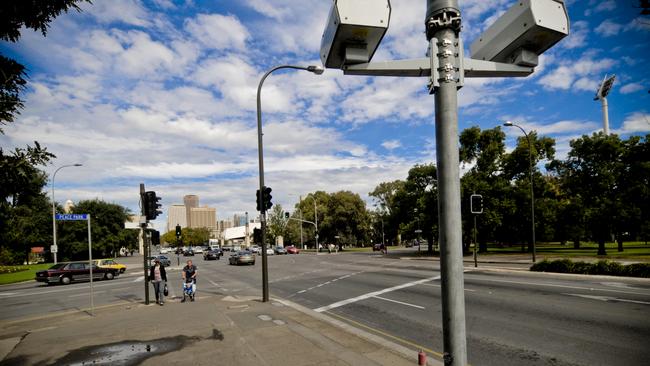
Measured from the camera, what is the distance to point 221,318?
10.6 m

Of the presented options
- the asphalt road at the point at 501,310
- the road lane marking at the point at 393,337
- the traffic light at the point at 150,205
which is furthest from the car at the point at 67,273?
the road lane marking at the point at 393,337

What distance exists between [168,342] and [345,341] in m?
3.98

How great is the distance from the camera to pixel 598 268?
1805 centimetres

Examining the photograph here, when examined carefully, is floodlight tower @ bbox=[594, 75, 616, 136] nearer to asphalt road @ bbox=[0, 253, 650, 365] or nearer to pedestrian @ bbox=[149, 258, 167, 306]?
asphalt road @ bbox=[0, 253, 650, 365]

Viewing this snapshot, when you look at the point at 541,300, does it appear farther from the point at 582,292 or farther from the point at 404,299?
the point at 404,299

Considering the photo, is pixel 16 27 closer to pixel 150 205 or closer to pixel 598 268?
pixel 150 205

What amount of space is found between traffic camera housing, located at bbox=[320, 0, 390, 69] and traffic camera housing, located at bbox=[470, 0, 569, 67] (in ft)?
3.41

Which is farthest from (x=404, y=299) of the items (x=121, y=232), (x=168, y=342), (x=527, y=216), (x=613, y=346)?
(x=121, y=232)

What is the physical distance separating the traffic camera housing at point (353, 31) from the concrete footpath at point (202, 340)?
5.46 m

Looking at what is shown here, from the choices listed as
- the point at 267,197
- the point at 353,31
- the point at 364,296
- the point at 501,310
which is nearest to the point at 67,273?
the point at 267,197

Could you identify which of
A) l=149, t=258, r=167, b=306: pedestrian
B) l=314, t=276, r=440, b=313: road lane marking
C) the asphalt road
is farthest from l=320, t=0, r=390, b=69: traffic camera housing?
l=149, t=258, r=167, b=306: pedestrian

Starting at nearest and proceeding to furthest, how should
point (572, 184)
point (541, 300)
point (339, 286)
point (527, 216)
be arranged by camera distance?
point (541, 300) → point (339, 286) → point (572, 184) → point (527, 216)

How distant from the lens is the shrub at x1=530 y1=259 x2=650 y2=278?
16578 millimetres

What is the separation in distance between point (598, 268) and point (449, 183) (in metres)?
20.1
